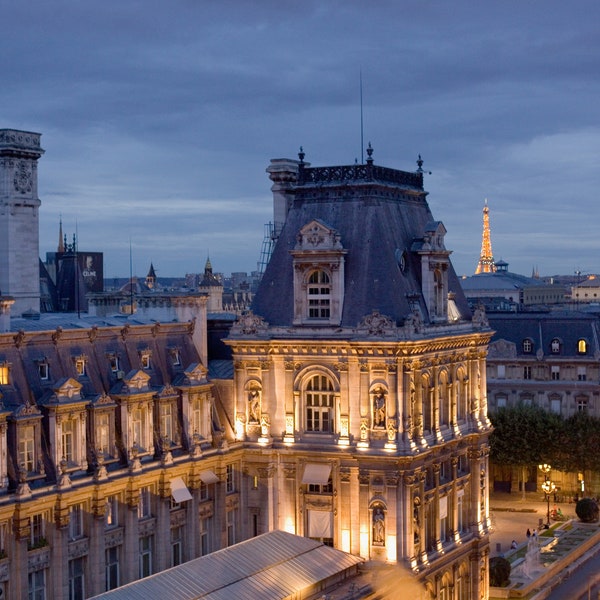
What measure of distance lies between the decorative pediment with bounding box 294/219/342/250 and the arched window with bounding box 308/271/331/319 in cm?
156

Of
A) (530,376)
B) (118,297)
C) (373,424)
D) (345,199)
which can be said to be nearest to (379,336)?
(373,424)

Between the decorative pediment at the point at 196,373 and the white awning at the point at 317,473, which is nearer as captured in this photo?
the decorative pediment at the point at 196,373

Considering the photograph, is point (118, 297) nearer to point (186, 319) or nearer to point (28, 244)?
point (28, 244)

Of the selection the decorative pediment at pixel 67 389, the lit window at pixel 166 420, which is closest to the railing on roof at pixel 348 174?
the lit window at pixel 166 420

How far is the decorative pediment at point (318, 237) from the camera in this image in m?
65.9

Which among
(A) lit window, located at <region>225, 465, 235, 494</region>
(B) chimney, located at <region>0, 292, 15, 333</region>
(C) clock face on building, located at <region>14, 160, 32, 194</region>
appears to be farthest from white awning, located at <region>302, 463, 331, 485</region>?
(C) clock face on building, located at <region>14, 160, 32, 194</region>

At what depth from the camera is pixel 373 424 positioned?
210 feet

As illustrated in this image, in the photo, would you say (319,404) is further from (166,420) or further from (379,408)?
(166,420)

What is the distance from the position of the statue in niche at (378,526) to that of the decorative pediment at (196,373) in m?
11.8

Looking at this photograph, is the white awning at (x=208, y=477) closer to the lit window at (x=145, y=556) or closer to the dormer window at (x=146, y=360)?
the lit window at (x=145, y=556)

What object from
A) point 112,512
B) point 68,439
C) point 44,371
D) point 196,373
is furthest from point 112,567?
point 196,373

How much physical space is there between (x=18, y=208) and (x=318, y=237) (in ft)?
74.5

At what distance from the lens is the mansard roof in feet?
215

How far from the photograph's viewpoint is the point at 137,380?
194 ft
